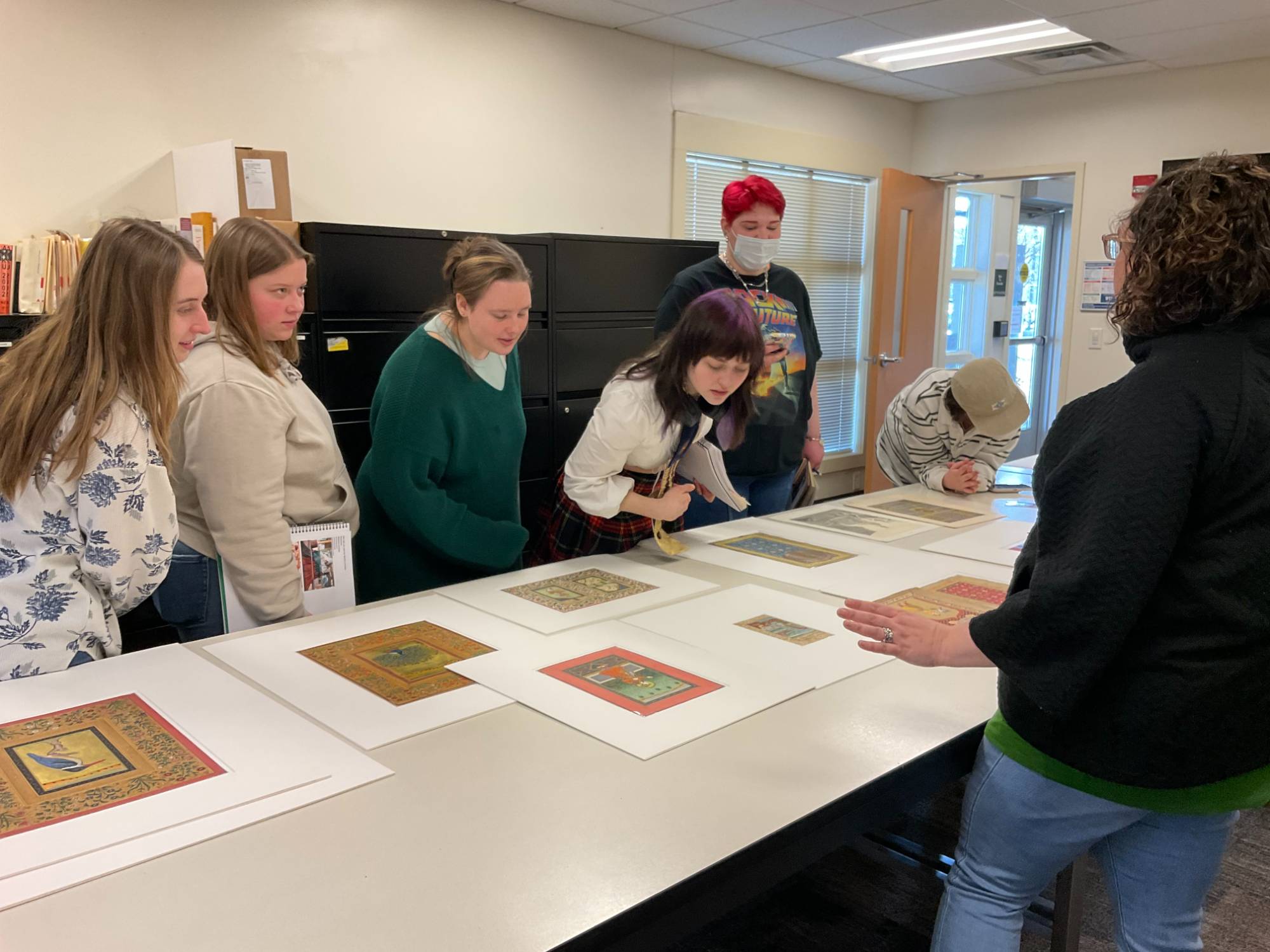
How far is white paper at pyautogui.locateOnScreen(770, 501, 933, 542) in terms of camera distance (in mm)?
2389

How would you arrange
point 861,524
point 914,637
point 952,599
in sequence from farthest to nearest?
point 861,524, point 952,599, point 914,637

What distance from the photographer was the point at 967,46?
15.3 feet

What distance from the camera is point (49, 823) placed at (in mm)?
996

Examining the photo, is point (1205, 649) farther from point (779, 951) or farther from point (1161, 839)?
point (779, 951)

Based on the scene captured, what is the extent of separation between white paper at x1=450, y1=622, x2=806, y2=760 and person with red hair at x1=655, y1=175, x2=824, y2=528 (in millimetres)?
1118

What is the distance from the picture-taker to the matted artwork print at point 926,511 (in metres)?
2.57

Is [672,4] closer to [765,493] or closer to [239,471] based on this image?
[765,493]

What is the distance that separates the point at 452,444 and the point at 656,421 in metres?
0.42

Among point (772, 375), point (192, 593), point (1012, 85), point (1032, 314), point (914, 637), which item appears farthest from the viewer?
point (1032, 314)

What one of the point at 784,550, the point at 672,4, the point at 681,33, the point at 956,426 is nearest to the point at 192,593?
the point at 784,550

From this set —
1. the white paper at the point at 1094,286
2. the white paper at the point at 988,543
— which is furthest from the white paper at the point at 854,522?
the white paper at the point at 1094,286

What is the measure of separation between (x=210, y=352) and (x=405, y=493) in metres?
0.42

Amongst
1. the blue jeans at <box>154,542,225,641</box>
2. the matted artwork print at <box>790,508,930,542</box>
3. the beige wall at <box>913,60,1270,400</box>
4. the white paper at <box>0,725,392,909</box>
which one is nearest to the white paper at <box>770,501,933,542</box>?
the matted artwork print at <box>790,508,930,542</box>

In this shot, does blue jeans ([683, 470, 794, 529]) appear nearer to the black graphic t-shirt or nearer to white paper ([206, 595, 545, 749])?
the black graphic t-shirt
